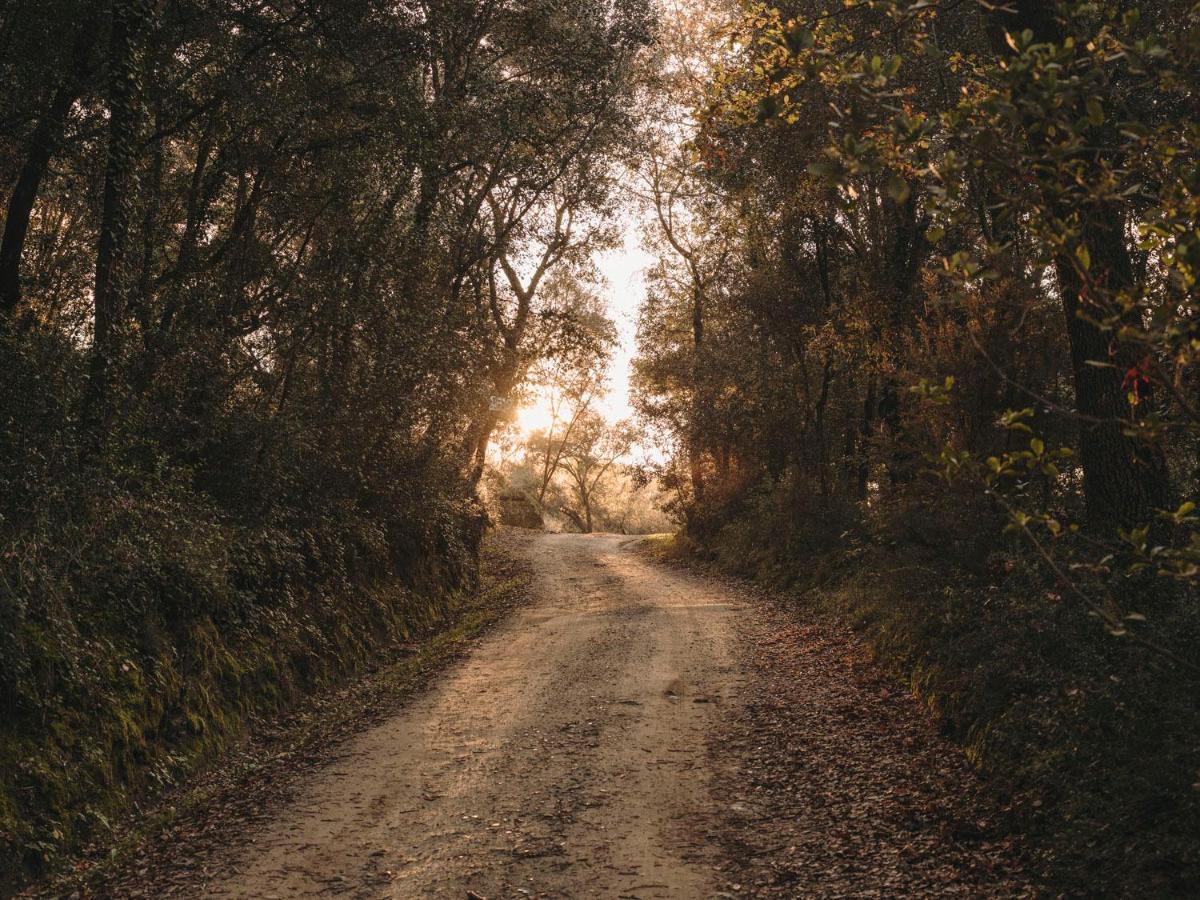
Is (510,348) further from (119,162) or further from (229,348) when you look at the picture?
(119,162)

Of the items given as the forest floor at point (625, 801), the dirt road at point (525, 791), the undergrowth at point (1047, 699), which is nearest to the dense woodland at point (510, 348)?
the undergrowth at point (1047, 699)

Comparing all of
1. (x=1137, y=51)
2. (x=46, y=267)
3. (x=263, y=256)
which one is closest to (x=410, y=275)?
(x=263, y=256)

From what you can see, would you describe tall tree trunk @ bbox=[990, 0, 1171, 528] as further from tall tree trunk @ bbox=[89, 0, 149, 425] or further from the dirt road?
tall tree trunk @ bbox=[89, 0, 149, 425]

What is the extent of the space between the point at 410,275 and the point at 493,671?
8.16 m

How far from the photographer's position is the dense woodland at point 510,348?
4176 mm

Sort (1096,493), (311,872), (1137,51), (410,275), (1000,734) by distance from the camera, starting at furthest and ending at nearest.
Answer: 1. (410,275)
2. (1096,493)
3. (1000,734)
4. (311,872)
5. (1137,51)

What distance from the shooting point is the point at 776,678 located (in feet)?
37.4

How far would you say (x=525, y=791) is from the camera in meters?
7.64

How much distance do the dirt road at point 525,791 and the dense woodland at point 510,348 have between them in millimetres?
1796

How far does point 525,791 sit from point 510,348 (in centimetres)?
1732

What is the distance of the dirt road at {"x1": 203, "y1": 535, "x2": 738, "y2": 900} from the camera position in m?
6.09

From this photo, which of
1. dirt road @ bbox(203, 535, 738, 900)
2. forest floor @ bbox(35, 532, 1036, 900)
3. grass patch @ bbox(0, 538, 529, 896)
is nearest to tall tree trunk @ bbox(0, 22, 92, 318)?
grass patch @ bbox(0, 538, 529, 896)

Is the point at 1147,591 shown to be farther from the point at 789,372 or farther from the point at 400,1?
the point at 789,372

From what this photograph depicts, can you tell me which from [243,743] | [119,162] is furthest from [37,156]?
[243,743]
